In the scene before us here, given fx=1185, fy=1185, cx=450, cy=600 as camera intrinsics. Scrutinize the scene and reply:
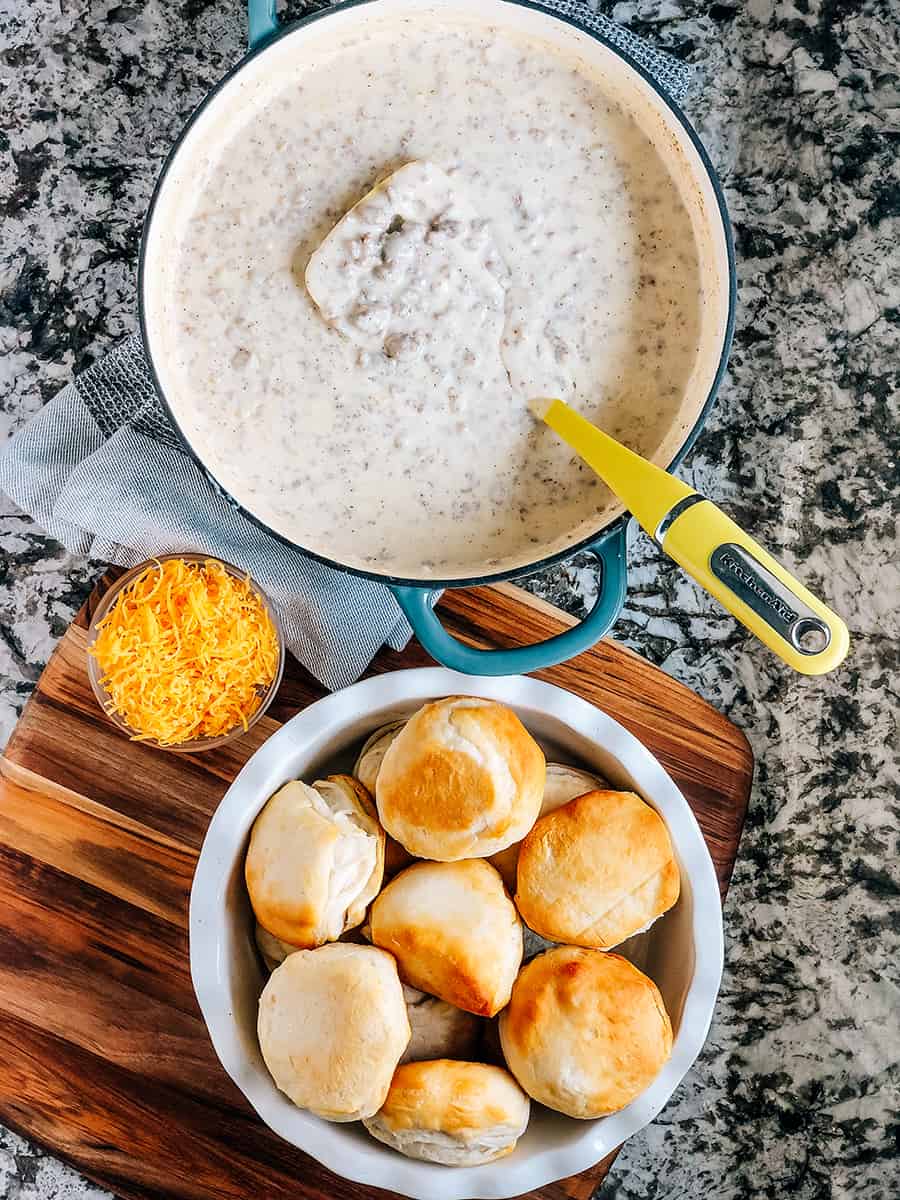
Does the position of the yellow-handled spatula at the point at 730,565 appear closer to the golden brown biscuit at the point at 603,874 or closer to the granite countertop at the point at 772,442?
the golden brown biscuit at the point at 603,874

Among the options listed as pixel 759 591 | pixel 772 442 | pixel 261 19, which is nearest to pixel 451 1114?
pixel 759 591

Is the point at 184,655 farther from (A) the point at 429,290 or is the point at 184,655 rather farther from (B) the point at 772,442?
(B) the point at 772,442

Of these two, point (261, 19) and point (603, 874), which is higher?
point (261, 19)

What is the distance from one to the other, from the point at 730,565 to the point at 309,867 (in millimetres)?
436

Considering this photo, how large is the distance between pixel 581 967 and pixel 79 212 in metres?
0.99

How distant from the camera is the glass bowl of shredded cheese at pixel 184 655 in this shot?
110cm

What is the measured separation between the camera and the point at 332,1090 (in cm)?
98

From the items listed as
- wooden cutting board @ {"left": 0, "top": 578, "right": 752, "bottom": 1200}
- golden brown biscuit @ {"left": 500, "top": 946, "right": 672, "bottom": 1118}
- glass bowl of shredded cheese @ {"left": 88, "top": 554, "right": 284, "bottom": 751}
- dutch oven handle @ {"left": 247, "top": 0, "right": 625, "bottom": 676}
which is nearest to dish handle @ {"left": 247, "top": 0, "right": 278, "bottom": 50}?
dutch oven handle @ {"left": 247, "top": 0, "right": 625, "bottom": 676}

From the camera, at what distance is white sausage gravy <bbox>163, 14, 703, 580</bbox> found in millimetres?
1014

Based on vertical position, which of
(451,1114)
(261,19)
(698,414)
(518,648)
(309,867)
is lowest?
(451,1114)

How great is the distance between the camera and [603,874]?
102 cm

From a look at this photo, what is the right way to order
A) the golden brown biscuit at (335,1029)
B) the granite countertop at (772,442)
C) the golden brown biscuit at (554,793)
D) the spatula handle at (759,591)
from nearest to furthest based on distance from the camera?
the spatula handle at (759,591), the golden brown biscuit at (335,1029), the golden brown biscuit at (554,793), the granite countertop at (772,442)

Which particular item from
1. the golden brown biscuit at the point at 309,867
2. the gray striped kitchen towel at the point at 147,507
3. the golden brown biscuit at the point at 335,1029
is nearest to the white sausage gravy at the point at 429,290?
the gray striped kitchen towel at the point at 147,507

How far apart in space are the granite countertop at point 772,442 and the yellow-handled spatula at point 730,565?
395 mm
